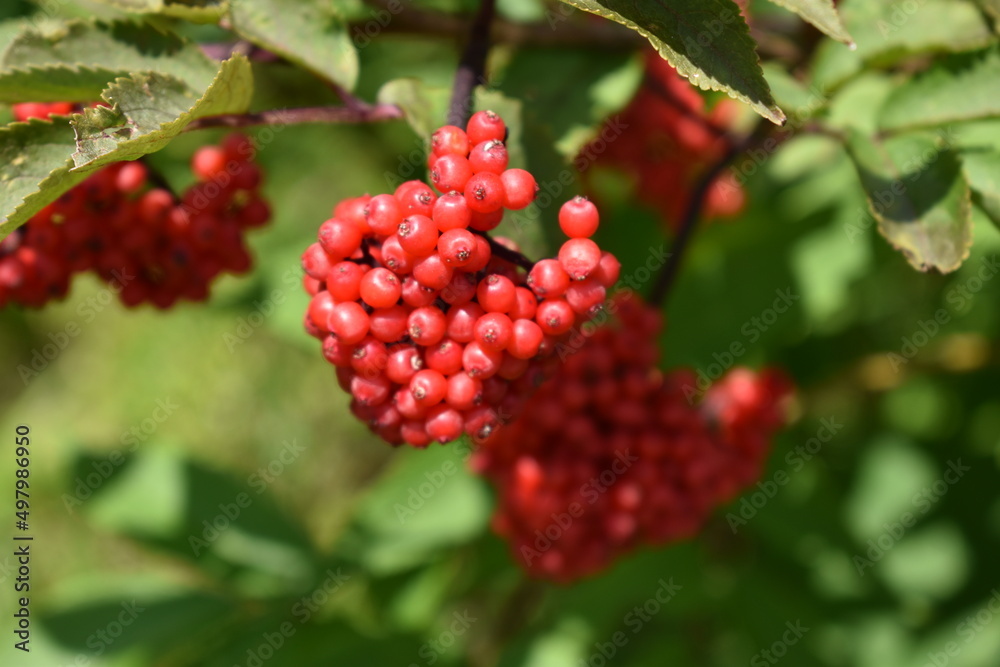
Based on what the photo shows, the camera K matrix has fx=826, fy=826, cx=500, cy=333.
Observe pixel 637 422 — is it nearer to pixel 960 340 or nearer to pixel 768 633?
pixel 768 633

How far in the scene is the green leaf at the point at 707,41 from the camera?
1.55 metres

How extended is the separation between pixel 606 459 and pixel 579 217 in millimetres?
996

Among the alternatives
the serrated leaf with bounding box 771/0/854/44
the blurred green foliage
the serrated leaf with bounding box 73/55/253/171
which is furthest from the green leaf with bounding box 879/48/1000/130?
the serrated leaf with bounding box 73/55/253/171

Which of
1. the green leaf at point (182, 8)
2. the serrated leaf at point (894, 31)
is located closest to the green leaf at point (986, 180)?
the serrated leaf at point (894, 31)

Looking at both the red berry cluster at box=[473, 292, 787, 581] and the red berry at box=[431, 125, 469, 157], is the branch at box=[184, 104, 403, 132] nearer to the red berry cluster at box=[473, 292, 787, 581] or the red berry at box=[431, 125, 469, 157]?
the red berry at box=[431, 125, 469, 157]

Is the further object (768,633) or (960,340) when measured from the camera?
(960,340)

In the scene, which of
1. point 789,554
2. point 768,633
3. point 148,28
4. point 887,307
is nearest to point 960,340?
point 887,307

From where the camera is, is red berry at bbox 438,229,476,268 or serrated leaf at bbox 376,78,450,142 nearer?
red berry at bbox 438,229,476,268

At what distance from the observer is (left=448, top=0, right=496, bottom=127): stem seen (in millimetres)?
1890

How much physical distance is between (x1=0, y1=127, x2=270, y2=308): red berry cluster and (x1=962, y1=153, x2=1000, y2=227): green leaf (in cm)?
194

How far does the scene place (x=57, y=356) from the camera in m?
7.53

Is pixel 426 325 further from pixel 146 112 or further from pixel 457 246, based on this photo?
pixel 146 112

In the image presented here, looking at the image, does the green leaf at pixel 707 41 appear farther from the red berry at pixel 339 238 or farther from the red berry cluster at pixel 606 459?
the red berry cluster at pixel 606 459

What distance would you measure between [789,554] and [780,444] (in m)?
0.46
